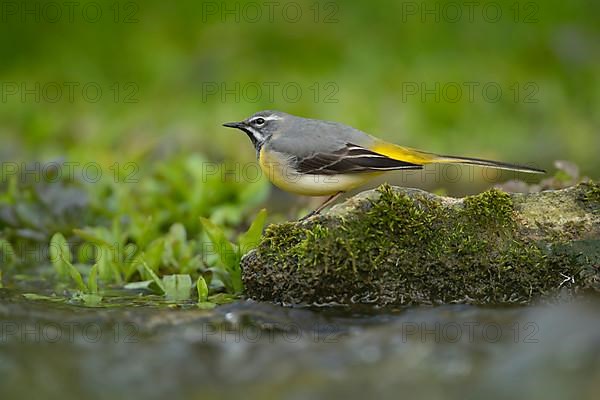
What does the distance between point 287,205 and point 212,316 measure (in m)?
4.29

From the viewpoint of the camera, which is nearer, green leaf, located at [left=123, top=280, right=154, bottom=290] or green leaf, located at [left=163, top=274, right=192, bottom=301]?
green leaf, located at [left=163, top=274, right=192, bottom=301]

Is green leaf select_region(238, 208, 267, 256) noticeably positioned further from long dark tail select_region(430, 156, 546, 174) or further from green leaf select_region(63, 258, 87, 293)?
long dark tail select_region(430, 156, 546, 174)

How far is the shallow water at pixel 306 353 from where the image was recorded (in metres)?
4.63

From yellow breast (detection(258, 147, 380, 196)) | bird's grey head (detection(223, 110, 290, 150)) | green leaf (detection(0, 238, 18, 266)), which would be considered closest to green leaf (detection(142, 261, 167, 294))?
yellow breast (detection(258, 147, 380, 196))

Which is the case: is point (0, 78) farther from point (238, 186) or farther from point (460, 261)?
point (460, 261)

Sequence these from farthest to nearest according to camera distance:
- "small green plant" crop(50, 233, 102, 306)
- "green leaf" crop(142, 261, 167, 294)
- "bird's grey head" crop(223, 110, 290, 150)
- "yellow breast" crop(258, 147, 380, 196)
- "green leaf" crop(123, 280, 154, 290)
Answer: "bird's grey head" crop(223, 110, 290, 150)
"yellow breast" crop(258, 147, 380, 196)
"green leaf" crop(123, 280, 154, 290)
"green leaf" crop(142, 261, 167, 294)
"small green plant" crop(50, 233, 102, 306)

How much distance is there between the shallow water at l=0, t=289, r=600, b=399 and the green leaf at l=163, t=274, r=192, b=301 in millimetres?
699

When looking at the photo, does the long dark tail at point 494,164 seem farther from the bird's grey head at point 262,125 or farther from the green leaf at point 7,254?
the green leaf at point 7,254

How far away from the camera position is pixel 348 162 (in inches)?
276

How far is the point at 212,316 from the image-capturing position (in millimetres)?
5891

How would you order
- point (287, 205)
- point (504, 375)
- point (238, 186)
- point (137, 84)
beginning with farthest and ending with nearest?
1. point (137, 84)
2. point (287, 205)
3. point (238, 186)
4. point (504, 375)

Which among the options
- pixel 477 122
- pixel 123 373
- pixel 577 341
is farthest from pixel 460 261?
pixel 477 122

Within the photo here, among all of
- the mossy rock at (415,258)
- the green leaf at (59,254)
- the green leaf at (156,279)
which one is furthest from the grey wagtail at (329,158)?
the green leaf at (59,254)

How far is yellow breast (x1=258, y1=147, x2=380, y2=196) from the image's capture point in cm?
708
